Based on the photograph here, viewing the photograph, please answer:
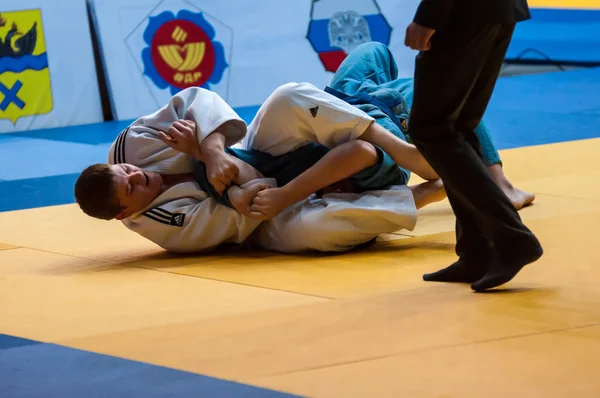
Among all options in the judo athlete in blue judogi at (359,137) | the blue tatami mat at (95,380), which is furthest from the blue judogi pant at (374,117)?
the blue tatami mat at (95,380)

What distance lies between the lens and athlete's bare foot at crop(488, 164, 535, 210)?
3.87 m

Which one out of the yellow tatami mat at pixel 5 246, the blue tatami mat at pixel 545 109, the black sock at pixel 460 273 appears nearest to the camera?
the black sock at pixel 460 273

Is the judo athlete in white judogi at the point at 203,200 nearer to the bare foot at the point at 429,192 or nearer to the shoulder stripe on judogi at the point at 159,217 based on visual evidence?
the shoulder stripe on judogi at the point at 159,217

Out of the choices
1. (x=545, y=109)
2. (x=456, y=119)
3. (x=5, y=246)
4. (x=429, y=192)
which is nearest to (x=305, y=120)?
(x=429, y=192)

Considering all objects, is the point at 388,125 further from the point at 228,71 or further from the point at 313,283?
the point at 228,71

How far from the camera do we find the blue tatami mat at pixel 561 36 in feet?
29.1

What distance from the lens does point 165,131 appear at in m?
3.58

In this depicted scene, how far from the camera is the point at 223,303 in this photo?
2.85 metres

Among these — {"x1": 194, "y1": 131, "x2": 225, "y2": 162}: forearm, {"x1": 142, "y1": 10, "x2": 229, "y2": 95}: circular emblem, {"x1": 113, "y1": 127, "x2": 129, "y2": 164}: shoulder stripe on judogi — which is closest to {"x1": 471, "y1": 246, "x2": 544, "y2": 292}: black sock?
{"x1": 194, "y1": 131, "x2": 225, "y2": 162}: forearm

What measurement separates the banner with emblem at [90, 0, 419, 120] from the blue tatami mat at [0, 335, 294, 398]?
4960 mm

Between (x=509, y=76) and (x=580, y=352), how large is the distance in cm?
700

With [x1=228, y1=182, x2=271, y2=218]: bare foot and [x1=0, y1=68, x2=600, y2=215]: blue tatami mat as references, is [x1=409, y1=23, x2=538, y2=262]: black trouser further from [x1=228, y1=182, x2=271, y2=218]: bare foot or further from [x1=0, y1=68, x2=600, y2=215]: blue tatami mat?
Answer: [x1=0, y1=68, x2=600, y2=215]: blue tatami mat

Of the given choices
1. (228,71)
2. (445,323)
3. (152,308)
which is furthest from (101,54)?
(445,323)

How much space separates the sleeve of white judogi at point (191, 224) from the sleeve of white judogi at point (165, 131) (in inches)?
6.1
